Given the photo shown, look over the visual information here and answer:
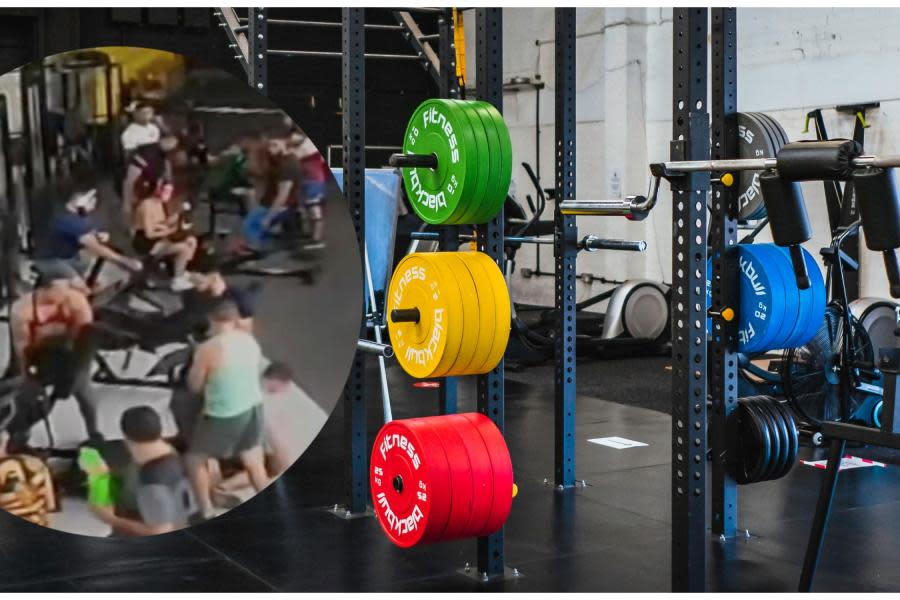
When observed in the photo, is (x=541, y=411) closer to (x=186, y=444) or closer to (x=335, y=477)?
(x=335, y=477)

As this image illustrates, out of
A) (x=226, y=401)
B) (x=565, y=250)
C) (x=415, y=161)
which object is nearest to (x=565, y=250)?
(x=565, y=250)

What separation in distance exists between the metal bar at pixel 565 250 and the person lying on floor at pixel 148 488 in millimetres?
2752

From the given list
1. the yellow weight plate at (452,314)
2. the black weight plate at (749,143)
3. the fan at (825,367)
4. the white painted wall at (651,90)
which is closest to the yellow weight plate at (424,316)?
the yellow weight plate at (452,314)

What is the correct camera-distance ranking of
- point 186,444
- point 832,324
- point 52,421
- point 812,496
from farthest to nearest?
point 832,324
point 812,496
point 186,444
point 52,421

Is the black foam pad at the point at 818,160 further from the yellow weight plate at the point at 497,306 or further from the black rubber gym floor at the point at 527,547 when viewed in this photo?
the black rubber gym floor at the point at 527,547

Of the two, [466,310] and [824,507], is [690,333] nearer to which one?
[824,507]

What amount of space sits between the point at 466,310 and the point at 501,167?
0.45 metres

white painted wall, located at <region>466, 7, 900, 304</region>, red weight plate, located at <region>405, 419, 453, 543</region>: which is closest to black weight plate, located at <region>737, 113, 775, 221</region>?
red weight plate, located at <region>405, 419, 453, 543</region>

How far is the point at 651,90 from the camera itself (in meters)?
10.1

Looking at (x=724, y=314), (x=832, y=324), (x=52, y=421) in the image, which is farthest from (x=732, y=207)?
(x=52, y=421)

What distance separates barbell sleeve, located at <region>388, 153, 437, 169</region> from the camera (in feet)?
11.0

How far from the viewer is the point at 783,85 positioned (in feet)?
27.6

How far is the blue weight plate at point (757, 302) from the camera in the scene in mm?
3705

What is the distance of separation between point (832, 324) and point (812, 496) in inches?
41.8
